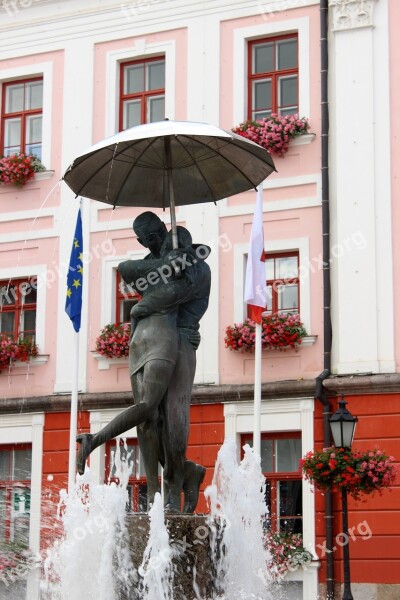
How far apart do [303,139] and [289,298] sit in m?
2.57

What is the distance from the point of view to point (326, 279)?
20688 millimetres

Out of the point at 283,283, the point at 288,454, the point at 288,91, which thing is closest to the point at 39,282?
the point at 283,283

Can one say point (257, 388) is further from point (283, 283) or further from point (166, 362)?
point (166, 362)

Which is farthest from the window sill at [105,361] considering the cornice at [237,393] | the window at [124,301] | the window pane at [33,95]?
the window pane at [33,95]

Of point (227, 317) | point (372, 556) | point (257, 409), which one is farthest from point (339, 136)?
point (372, 556)

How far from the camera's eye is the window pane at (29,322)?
76.2ft

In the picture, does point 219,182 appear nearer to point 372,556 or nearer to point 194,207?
point 372,556

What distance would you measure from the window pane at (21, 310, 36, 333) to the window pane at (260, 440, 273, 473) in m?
4.82

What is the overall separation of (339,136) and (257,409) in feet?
16.2

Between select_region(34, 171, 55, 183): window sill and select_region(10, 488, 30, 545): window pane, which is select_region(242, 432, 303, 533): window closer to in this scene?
select_region(10, 488, 30, 545): window pane

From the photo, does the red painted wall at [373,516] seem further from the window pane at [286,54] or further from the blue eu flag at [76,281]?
the window pane at [286,54]

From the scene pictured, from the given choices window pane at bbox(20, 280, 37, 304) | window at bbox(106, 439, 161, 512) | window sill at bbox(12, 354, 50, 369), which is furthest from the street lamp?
window pane at bbox(20, 280, 37, 304)

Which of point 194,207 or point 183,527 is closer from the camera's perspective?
point 183,527

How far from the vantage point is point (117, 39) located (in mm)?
23469
